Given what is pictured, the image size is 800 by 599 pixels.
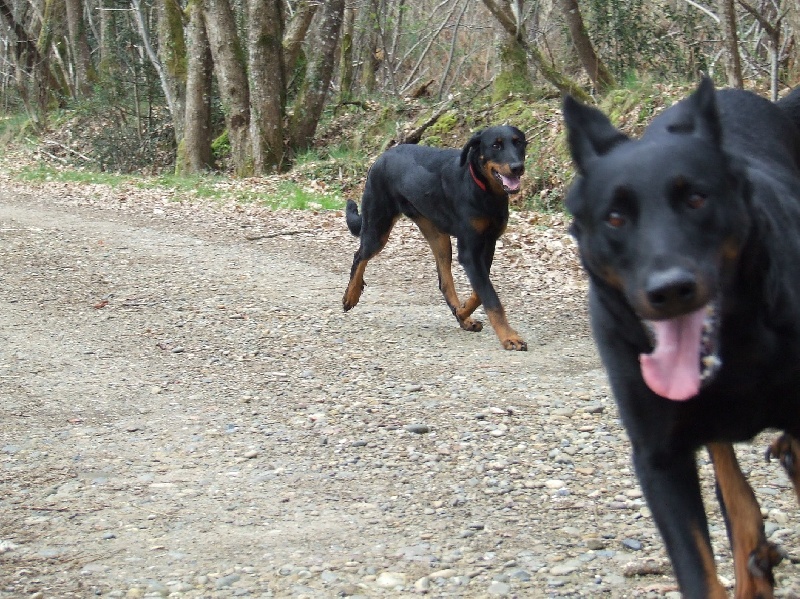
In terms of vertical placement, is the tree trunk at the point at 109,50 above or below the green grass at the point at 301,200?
above

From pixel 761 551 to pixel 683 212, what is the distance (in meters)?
1.19

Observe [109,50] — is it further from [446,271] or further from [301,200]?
[446,271]

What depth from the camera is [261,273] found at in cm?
981

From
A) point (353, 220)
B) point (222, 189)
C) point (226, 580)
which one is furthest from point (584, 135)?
point (222, 189)

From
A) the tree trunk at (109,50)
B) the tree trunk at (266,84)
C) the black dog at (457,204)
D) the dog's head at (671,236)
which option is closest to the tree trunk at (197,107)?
the tree trunk at (266,84)

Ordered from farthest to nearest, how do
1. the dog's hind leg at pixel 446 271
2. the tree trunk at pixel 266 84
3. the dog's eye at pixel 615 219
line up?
1. the tree trunk at pixel 266 84
2. the dog's hind leg at pixel 446 271
3. the dog's eye at pixel 615 219

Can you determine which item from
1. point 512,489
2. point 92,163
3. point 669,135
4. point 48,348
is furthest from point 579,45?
point 92,163

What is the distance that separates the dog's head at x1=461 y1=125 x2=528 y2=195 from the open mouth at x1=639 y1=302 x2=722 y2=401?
15.3ft

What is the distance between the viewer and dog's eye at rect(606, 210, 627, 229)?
2551 millimetres

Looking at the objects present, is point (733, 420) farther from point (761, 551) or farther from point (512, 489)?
point (512, 489)

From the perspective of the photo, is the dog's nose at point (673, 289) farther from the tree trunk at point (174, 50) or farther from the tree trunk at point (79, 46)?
the tree trunk at point (79, 46)

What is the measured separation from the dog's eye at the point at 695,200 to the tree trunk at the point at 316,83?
15.9 metres

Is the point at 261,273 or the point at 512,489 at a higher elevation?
the point at 512,489

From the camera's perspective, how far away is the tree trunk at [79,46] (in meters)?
27.3
